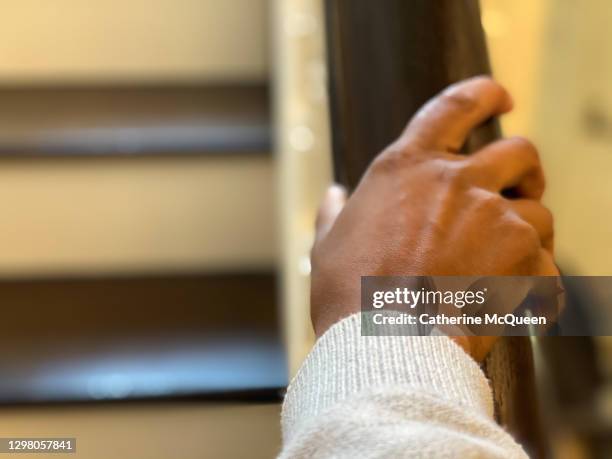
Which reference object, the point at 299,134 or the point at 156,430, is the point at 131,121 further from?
the point at 156,430

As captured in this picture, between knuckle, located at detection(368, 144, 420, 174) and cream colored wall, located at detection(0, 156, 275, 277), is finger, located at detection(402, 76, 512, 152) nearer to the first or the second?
knuckle, located at detection(368, 144, 420, 174)

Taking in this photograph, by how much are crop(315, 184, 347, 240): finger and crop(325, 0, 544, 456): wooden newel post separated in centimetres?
2

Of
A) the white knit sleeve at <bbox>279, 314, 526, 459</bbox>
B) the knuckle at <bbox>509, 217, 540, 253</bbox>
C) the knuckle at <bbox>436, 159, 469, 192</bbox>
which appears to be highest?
the knuckle at <bbox>436, 159, 469, 192</bbox>

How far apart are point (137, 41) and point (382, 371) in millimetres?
810

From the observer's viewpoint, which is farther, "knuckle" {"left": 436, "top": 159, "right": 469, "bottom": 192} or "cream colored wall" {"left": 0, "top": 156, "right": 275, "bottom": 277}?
"cream colored wall" {"left": 0, "top": 156, "right": 275, "bottom": 277}

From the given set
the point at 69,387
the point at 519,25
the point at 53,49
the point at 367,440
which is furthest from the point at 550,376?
the point at 53,49

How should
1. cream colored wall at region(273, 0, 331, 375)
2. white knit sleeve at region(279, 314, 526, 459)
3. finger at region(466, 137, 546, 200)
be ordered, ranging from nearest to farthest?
white knit sleeve at region(279, 314, 526, 459), finger at region(466, 137, 546, 200), cream colored wall at region(273, 0, 331, 375)

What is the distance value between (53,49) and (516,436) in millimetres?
859

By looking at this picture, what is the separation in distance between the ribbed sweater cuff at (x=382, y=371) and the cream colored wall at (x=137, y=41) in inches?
29.3

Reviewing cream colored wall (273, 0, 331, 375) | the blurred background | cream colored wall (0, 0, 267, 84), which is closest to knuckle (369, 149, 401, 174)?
the blurred background

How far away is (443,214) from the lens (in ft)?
1.34

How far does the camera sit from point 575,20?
0.73m

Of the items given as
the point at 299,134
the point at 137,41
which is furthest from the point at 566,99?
the point at 137,41

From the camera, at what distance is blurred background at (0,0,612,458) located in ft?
1.59
